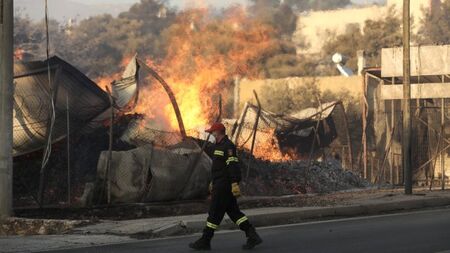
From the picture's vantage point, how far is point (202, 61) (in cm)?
6175

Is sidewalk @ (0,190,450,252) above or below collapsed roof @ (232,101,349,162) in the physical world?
below

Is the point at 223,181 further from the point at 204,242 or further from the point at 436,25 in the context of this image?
the point at 436,25

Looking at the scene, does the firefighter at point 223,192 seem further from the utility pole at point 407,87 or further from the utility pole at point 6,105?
the utility pole at point 407,87

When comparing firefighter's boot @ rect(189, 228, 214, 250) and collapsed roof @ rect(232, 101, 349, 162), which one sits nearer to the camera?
firefighter's boot @ rect(189, 228, 214, 250)

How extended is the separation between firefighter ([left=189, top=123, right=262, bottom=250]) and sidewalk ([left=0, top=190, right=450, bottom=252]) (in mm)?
2010

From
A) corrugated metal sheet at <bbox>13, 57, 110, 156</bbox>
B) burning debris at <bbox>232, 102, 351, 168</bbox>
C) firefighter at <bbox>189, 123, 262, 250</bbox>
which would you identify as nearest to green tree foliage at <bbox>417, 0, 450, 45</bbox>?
burning debris at <bbox>232, 102, 351, 168</bbox>

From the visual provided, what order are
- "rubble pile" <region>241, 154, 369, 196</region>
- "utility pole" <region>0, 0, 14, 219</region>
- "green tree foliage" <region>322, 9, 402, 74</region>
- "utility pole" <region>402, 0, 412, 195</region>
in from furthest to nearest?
"green tree foliage" <region>322, 9, 402, 74</region>, "rubble pile" <region>241, 154, 369, 196</region>, "utility pole" <region>402, 0, 412, 195</region>, "utility pole" <region>0, 0, 14, 219</region>

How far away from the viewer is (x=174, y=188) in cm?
1834

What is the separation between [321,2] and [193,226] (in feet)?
502

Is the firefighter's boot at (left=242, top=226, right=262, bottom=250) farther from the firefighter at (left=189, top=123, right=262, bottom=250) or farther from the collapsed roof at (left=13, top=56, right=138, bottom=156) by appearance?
the collapsed roof at (left=13, top=56, right=138, bottom=156)

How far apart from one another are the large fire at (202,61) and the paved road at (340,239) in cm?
1945

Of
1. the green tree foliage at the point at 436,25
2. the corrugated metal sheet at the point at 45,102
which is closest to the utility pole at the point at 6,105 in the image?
the corrugated metal sheet at the point at 45,102

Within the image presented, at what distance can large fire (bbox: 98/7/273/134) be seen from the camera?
38062 millimetres

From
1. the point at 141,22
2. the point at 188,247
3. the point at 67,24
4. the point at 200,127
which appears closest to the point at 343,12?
the point at 141,22
